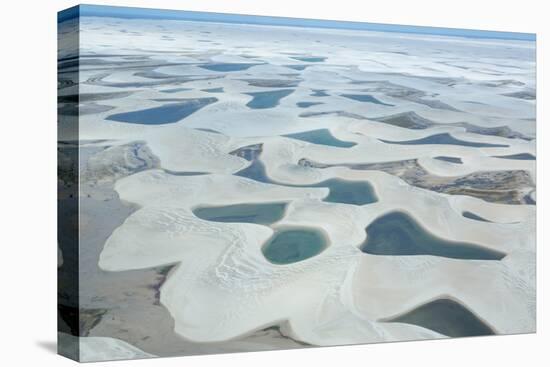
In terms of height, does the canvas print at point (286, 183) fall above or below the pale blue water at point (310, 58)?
below

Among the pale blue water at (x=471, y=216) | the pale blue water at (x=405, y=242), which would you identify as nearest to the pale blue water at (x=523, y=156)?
the pale blue water at (x=471, y=216)

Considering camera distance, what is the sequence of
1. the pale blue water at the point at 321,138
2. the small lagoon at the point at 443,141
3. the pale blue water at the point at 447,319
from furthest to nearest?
the small lagoon at the point at 443,141 → the pale blue water at the point at 447,319 → the pale blue water at the point at 321,138

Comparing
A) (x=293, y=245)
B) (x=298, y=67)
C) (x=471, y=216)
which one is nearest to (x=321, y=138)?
(x=298, y=67)

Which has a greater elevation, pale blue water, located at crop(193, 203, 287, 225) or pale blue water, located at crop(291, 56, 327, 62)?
pale blue water, located at crop(291, 56, 327, 62)

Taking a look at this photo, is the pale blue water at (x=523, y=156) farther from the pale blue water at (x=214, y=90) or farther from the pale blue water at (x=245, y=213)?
the pale blue water at (x=214, y=90)

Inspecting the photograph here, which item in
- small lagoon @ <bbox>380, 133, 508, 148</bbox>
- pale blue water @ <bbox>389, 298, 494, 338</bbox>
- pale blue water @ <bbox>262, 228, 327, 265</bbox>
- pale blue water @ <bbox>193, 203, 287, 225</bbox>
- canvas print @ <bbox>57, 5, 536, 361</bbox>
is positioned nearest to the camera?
canvas print @ <bbox>57, 5, 536, 361</bbox>

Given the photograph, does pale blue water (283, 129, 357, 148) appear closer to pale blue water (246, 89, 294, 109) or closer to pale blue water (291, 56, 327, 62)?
pale blue water (246, 89, 294, 109)

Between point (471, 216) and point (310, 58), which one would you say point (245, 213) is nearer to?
point (310, 58)

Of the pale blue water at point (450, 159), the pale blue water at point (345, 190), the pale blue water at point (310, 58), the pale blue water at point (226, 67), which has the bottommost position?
the pale blue water at point (345, 190)

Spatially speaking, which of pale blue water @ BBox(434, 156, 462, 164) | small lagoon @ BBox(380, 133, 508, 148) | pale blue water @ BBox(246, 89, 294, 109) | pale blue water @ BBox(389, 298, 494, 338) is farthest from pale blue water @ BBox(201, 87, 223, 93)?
pale blue water @ BBox(389, 298, 494, 338)
